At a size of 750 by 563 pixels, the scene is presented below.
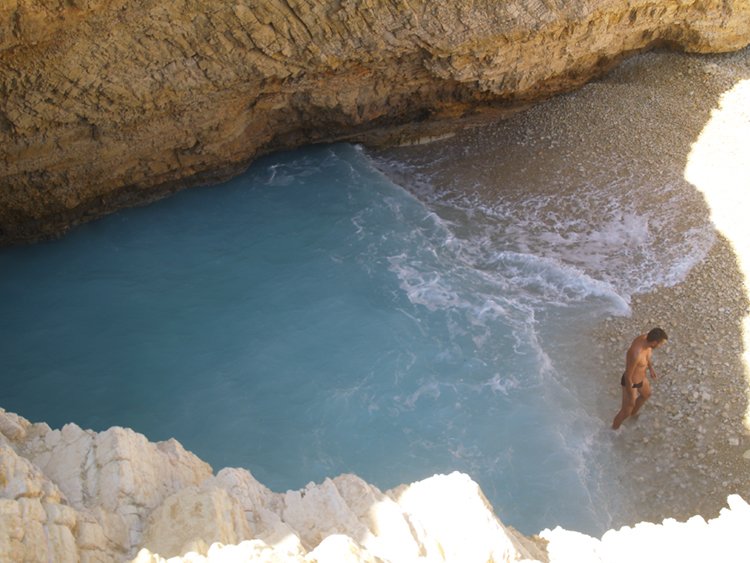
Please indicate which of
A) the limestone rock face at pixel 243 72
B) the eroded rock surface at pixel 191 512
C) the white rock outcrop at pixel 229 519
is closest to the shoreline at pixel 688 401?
the white rock outcrop at pixel 229 519

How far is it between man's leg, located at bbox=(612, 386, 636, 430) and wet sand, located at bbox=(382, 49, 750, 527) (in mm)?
134

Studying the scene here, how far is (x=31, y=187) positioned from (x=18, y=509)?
738 cm

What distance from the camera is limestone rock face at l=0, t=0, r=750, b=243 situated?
27.1 ft

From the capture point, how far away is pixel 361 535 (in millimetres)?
3768

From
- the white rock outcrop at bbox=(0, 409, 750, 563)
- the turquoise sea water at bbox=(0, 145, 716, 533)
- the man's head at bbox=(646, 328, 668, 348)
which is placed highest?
the white rock outcrop at bbox=(0, 409, 750, 563)

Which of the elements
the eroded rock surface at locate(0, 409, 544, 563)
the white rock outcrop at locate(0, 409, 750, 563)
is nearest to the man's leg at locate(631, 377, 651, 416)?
the white rock outcrop at locate(0, 409, 750, 563)

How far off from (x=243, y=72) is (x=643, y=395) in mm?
6429

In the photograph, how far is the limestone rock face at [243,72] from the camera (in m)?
8.27

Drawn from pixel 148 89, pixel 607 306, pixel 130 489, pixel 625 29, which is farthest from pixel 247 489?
pixel 625 29

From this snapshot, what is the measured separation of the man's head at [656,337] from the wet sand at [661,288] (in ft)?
3.21

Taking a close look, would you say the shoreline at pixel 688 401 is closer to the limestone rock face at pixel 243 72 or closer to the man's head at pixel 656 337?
the man's head at pixel 656 337

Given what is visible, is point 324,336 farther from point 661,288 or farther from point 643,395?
point 661,288

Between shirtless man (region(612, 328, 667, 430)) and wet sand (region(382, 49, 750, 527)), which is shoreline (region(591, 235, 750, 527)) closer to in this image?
wet sand (region(382, 49, 750, 527))

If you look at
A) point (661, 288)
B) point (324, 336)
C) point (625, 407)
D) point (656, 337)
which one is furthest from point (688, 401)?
point (324, 336)
